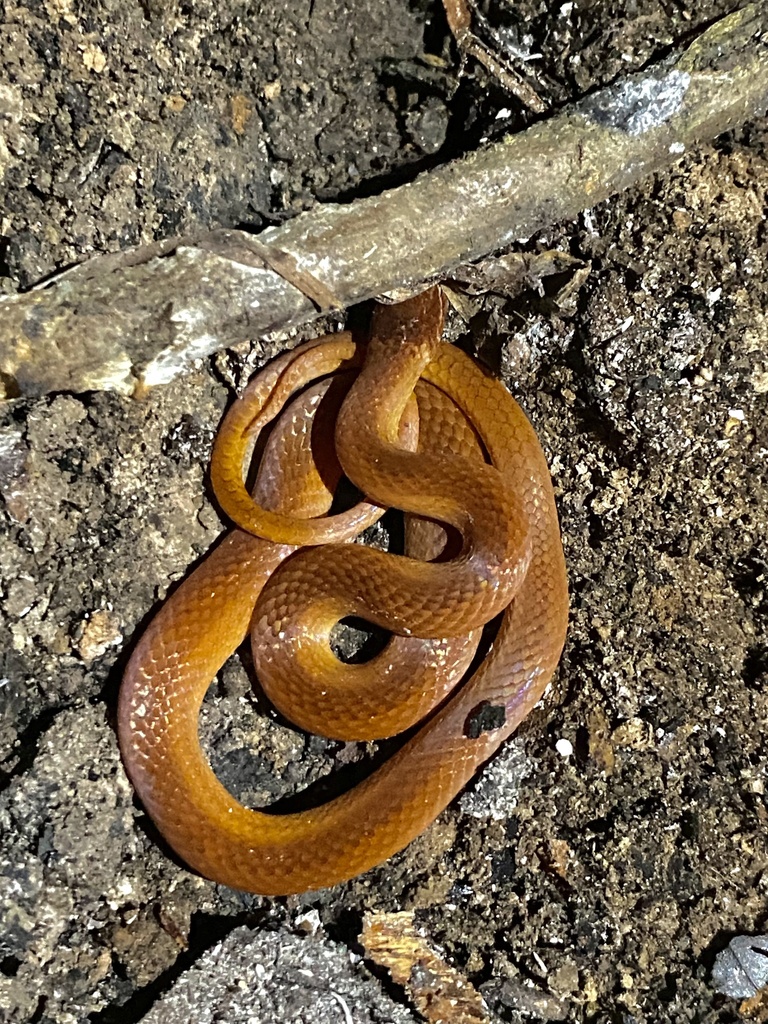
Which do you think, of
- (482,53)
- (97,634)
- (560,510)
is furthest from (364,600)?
(482,53)

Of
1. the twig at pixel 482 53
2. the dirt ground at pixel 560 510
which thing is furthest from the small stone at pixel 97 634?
the twig at pixel 482 53

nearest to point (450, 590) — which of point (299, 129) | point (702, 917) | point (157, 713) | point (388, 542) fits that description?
point (388, 542)

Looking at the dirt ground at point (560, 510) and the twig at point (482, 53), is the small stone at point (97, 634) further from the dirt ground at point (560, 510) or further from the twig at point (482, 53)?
the twig at point (482, 53)

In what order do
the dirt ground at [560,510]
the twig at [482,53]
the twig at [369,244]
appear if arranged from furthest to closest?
the twig at [482,53]
the dirt ground at [560,510]
the twig at [369,244]

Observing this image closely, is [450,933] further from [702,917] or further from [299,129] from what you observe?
[299,129]

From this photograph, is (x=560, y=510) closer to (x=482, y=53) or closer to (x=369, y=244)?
(x=369, y=244)

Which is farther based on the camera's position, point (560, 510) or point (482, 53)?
point (560, 510)
